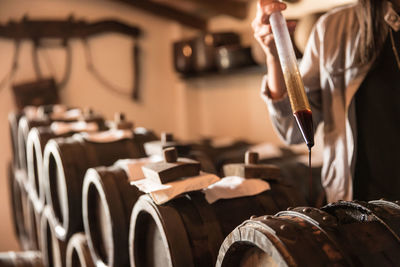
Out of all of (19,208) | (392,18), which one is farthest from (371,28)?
(19,208)

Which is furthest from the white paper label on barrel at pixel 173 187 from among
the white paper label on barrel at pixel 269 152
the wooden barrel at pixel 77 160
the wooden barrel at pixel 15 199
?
the wooden barrel at pixel 15 199

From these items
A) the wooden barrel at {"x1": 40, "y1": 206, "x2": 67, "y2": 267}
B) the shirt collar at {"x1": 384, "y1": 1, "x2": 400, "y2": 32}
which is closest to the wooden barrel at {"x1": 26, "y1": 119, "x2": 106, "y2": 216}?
the wooden barrel at {"x1": 40, "y1": 206, "x2": 67, "y2": 267}

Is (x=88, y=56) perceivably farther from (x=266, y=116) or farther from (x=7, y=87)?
(x=266, y=116)

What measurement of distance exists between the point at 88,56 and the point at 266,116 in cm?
294

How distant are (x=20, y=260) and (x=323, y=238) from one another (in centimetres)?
319

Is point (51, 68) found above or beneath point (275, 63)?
above

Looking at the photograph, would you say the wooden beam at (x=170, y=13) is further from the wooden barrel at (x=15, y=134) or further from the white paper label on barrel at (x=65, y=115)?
the white paper label on barrel at (x=65, y=115)

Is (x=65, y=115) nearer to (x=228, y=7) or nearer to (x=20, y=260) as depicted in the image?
(x=20, y=260)

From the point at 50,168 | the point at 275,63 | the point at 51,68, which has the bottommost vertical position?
the point at 50,168

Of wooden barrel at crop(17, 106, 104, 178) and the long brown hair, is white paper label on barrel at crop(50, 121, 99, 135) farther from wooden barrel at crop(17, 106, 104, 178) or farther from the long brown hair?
the long brown hair

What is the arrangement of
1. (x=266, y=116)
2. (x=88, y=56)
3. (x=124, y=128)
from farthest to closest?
(x=88, y=56) < (x=266, y=116) < (x=124, y=128)

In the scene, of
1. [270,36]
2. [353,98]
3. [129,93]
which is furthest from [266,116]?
[270,36]

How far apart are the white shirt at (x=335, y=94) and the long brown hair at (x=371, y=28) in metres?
0.05

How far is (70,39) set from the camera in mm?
6574
